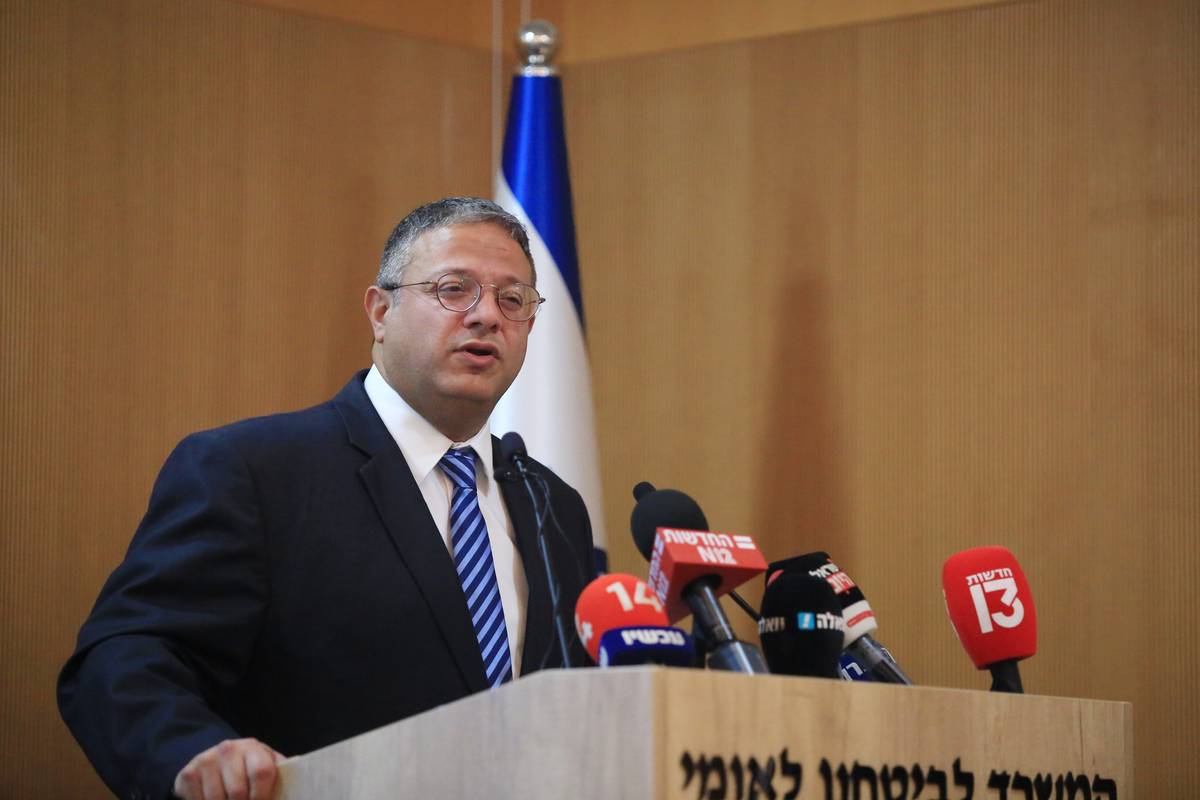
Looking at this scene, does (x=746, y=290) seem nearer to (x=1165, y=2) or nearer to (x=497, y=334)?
(x=1165, y=2)

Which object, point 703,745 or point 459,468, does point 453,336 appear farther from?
point 703,745

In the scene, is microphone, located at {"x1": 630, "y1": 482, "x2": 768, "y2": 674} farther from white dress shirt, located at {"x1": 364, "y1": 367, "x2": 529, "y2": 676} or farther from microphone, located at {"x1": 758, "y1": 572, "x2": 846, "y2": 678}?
white dress shirt, located at {"x1": 364, "y1": 367, "x2": 529, "y2": 676}

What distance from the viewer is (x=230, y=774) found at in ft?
5.97

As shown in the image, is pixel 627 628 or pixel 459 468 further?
pixel 459 468

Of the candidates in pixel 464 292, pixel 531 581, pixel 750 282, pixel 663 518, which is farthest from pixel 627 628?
pixel 750 282

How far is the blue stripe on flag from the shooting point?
14.9ft

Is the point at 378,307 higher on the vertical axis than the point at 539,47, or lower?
lower

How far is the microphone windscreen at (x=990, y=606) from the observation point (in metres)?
2.17

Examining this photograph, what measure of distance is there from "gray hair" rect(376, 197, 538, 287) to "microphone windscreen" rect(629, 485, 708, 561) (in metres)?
0.94

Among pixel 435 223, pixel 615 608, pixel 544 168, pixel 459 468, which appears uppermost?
pixel 544 168

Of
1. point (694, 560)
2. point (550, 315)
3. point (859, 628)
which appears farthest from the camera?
point (550, 315)

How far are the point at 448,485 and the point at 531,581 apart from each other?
24cm

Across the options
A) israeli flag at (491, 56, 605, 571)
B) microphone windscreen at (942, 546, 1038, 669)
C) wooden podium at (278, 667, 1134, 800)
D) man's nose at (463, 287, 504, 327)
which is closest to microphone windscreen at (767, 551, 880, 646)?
microphone windscreen at (942, 546, 1038, 669)

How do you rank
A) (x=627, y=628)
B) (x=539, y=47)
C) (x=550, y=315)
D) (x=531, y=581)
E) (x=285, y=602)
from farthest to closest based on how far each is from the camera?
1. (x=539, y=47)
2. (x=550, y=315)
3. (x=531, y=581)
4. (x=285, y=602)
5. (x=627, y=628)
